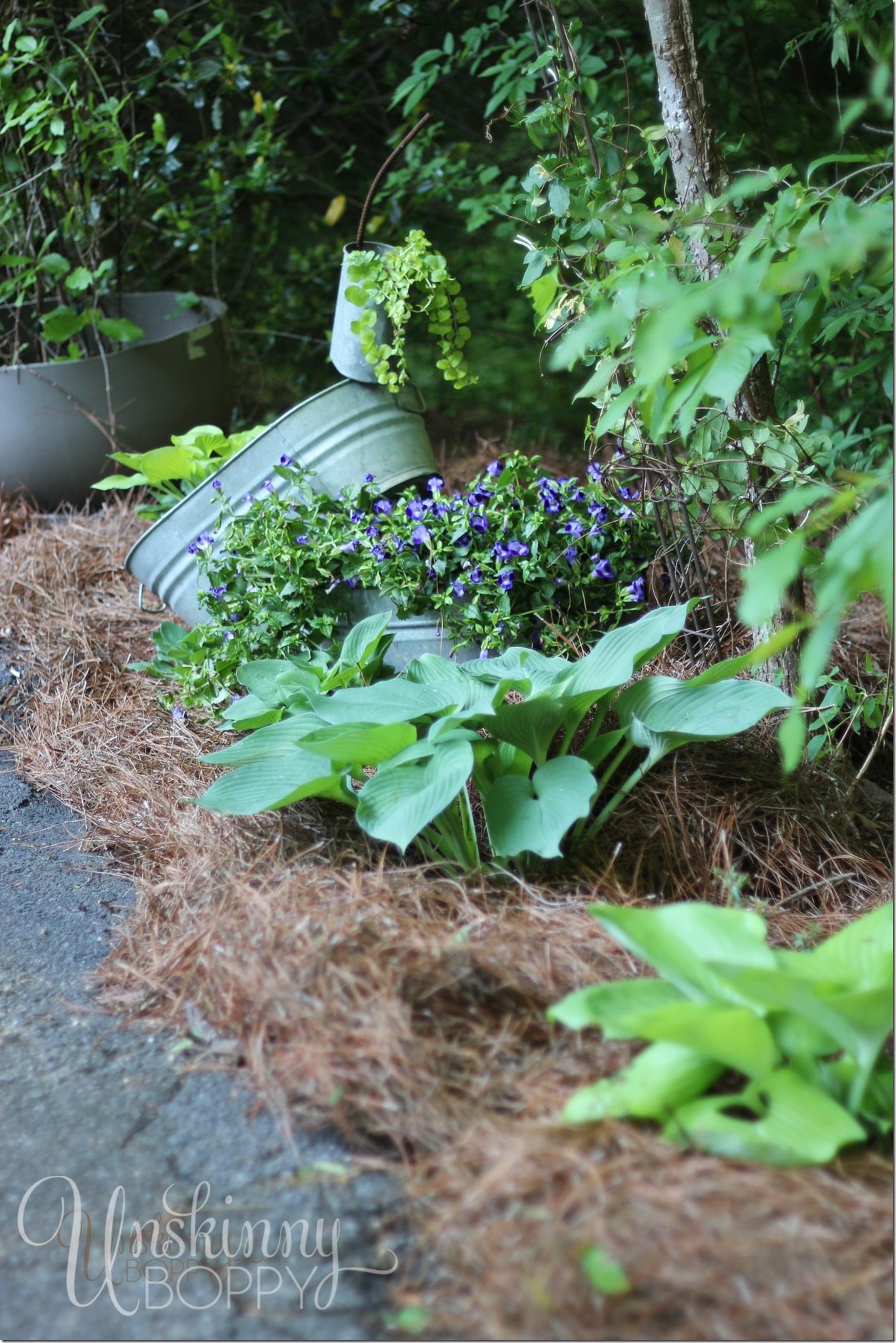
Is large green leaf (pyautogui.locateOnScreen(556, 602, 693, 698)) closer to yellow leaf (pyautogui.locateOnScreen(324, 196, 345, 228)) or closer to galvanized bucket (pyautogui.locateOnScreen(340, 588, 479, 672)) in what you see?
galvanized bucket (pyautogui.locateOnScreen(340, 588, 479, 672))

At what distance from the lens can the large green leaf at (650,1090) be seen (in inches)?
40.2

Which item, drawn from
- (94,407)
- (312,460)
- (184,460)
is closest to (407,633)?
(312,460)

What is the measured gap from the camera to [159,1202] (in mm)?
1088

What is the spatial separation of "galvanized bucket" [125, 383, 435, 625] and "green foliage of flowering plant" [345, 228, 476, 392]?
9 cm

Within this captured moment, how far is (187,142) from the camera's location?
4.13m

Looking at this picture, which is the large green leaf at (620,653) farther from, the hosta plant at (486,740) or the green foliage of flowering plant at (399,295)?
the green foliage of flowering plant at (399,295)

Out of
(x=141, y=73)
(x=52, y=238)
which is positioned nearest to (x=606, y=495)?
(x=52, y=238)

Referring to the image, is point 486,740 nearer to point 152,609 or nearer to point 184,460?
point 184,460

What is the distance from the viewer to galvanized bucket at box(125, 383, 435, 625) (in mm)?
2193

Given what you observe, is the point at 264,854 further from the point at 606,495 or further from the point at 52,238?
the point at 52,238

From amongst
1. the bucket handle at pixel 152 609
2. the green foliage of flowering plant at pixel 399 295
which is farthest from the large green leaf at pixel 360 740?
the bucket handle at pixel 152 609

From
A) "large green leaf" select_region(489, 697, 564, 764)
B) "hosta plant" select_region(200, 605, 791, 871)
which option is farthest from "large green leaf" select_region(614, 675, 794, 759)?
"large green leaf" select_region(489, 697, 564, 764)

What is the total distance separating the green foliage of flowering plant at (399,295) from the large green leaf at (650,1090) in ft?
4.88

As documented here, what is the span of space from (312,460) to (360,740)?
3.14 ft
